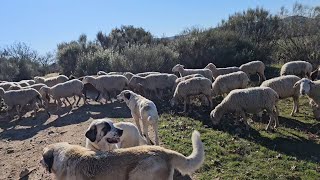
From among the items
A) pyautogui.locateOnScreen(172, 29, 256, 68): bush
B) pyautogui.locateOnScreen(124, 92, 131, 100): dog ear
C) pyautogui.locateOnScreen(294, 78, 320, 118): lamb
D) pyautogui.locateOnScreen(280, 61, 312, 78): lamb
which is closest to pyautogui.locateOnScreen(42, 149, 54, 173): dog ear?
pyautogui.locateOnScreen(124, 92, 131, 100): dog ear

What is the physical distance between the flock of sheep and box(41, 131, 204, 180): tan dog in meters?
7.08

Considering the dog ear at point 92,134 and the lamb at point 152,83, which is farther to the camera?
the lamb at point 152,83

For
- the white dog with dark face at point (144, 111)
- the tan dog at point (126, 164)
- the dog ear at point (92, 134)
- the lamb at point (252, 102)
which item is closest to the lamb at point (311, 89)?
the lamb at point (252, 102)

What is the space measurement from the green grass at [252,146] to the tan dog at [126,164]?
3221mm

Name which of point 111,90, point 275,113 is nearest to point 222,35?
point 111,90

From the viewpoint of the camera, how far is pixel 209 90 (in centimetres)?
1594

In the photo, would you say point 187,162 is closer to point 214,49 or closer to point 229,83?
point 229,83

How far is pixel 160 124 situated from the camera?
14.1m

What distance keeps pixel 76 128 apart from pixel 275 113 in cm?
734

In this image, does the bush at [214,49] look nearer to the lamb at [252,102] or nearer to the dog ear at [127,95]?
the lamb at [252,102]

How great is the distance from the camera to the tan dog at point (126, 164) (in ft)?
19.9

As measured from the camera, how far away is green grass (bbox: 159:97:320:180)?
950 centimetres

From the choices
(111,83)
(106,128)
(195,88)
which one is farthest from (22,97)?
(106,128)

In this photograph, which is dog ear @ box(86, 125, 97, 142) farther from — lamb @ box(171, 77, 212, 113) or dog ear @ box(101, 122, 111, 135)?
lamb @ box(171, 77, 212, 113)
